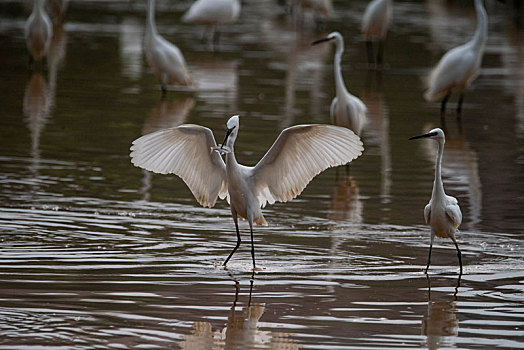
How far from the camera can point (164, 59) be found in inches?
597

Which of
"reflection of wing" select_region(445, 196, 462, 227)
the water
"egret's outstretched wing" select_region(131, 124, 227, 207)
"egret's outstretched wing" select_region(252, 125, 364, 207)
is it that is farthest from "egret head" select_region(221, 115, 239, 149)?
"reflection of wing" select_region(445, 196, 462, 227)

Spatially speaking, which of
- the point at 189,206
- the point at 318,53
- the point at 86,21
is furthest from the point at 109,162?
the point at 86,21

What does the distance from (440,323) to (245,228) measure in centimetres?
290

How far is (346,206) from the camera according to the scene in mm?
9523

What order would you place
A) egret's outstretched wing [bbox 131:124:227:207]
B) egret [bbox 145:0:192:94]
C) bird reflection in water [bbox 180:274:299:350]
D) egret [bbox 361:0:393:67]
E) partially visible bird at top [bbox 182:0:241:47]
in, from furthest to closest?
partially visible bird at top [bbox 182:0:241:47], egret [bbox 361:0:393:67], egret [bbox 145:0:192:94], egret's outstretched wing [bbox 131:124:227:207], bird reflection in water [bbox 180:274:299:350]

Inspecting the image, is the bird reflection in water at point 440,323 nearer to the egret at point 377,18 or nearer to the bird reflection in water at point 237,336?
the bird reflection in water at point 237,336

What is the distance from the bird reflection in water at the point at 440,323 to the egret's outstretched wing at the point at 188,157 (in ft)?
6.36

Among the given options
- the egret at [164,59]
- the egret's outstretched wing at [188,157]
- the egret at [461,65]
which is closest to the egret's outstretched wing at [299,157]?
the egret's outstretched wing at [188,157]

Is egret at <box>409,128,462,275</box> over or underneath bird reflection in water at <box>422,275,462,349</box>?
over

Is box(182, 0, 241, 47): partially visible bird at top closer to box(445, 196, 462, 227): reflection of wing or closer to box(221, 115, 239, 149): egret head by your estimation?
box(221, 115, 239, 149): egret head

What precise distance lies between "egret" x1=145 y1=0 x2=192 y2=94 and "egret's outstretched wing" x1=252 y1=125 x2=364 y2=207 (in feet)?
25.0

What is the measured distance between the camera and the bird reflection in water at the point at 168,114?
13.1 meters

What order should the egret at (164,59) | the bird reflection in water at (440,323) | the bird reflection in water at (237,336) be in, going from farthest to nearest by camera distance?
the egret at (164,59)
the bird reflection in water at (440,323)
the bird reflection in water at (237,336)

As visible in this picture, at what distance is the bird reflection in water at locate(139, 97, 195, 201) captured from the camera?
13117 millimetres
